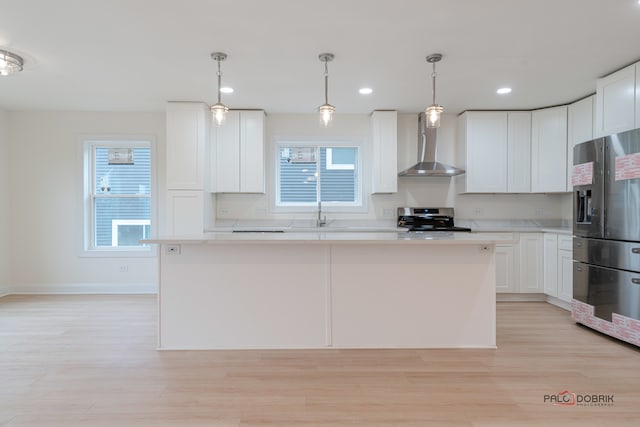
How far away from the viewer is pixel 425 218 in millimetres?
4738

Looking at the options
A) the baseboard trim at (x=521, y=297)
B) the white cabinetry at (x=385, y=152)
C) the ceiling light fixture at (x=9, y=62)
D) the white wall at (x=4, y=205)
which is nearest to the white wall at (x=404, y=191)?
the white cabinetry at (x=385, y=152)

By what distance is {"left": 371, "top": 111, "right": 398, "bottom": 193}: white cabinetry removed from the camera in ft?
15.0

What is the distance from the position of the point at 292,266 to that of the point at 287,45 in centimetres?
182

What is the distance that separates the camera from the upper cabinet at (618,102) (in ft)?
9.93

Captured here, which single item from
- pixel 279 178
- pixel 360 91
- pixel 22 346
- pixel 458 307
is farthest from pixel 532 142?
pixel 22 346

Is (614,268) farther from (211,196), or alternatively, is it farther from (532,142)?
(211,196)

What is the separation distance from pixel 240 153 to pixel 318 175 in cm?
116

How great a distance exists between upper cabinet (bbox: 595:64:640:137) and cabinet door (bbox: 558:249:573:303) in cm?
137

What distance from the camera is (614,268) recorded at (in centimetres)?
293

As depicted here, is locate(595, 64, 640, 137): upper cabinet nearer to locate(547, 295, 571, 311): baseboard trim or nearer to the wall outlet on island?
locate(547, 295, 571, 311): baseboard trim

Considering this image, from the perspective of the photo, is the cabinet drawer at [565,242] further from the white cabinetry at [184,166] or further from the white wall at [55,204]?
the white wall at [55,204]

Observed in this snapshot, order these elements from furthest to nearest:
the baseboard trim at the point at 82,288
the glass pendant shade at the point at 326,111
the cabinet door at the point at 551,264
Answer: the baseboard trim at the point at 82,288, the cabinet door at the point at 551,264, the glass pendant shade at the point at 326,111

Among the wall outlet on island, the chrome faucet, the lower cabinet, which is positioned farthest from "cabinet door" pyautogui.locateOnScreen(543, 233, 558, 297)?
the chrome faucet

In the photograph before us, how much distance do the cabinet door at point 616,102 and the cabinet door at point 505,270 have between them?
5.32ft
